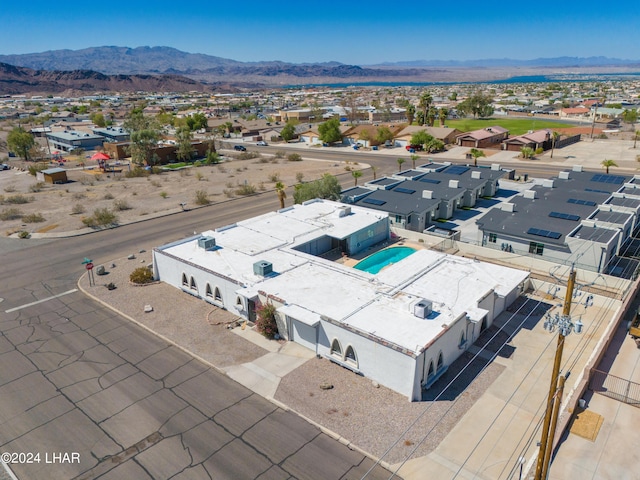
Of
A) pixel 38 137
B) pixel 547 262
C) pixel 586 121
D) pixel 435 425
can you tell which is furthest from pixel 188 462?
pixel 586 121

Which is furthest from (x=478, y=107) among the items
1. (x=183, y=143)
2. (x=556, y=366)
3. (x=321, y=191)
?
(x=556, y=366)

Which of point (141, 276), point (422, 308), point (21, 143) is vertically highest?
point (21, 143)

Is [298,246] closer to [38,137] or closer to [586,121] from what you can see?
[38,137]

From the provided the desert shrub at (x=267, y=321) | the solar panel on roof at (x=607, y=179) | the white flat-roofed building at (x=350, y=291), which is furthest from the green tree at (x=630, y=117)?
the desert shrub at (x=267, y=321)

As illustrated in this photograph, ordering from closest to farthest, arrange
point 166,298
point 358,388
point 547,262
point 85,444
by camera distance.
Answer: point 85,444
point 358,388
point 166,298
point 547,262

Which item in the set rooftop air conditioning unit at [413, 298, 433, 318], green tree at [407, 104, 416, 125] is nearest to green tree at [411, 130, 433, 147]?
green tree at [407, 104, 416, 125]

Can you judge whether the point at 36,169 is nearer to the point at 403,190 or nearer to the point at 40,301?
the point at 40,301

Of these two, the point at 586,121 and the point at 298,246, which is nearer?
the point at 298,246
